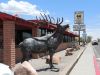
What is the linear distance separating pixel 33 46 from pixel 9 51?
5.34ft

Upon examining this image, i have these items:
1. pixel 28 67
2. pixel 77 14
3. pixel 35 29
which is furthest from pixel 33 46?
pixel 77 14

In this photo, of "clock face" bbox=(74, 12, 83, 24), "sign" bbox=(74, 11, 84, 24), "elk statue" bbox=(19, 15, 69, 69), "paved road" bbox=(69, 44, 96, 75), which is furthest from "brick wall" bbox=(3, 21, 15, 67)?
"clock face" bbox=(74, 12, 83, 24)

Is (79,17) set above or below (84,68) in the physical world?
above

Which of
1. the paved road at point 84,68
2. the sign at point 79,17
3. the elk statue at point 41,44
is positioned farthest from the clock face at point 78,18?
the elk statue at point 41,44

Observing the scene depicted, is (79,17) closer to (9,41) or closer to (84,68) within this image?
(84,68)

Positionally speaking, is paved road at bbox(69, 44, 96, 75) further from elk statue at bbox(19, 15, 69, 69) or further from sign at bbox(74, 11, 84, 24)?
sign at bbox(74, 11, 84, 24)

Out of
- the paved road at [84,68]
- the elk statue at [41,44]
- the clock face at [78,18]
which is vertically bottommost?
the paved road at [84,68]

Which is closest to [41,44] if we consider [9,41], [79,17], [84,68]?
[9,41]

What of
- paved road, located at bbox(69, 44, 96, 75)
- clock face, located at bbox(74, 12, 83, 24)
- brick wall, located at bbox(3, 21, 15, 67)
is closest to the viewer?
brick wall, located at bbox(3, 21, 15, 67)

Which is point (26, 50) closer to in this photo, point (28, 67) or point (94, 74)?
point (94, 74)

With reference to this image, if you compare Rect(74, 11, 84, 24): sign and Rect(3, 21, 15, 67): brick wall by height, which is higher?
Rect(74, 11, 84, 24): sign

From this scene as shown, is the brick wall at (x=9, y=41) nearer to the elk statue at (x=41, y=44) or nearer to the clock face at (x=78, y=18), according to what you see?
the elk statue at (x=41, y=44)

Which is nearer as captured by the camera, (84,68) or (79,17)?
(84,68)

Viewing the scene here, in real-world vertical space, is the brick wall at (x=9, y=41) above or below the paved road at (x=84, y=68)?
above
